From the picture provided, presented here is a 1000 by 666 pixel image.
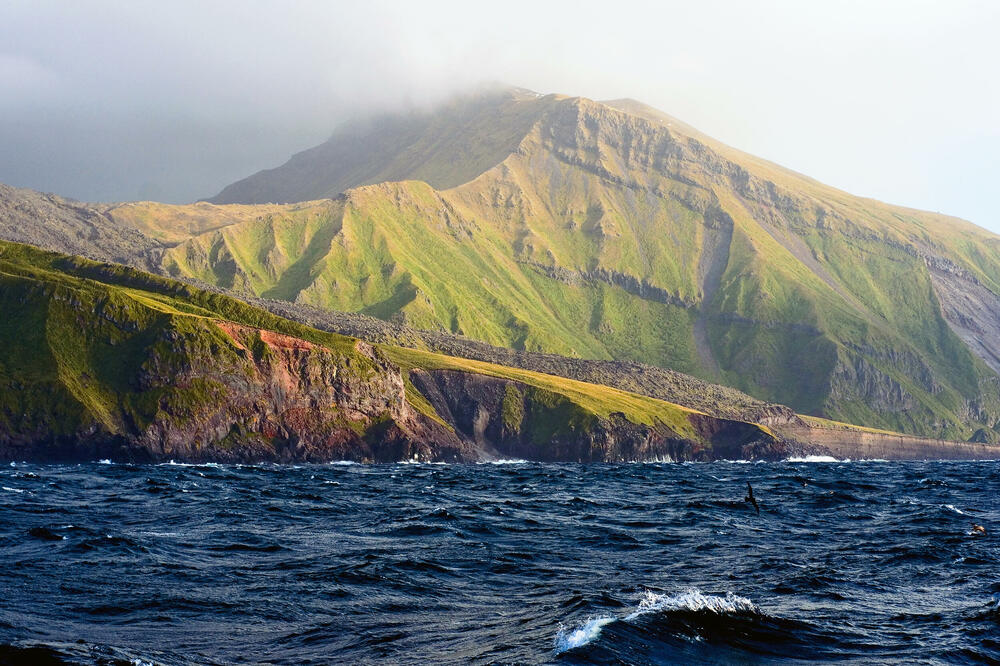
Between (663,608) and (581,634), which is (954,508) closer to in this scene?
(663,608)

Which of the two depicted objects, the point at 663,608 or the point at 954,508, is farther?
the point at 954,508

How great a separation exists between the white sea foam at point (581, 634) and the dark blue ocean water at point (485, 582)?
133 millimetres

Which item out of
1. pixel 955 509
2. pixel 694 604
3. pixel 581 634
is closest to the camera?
pixel 581 634

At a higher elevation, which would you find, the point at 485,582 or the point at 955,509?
the point at 485,582

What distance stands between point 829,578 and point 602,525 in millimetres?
22262

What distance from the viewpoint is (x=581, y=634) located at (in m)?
32.1

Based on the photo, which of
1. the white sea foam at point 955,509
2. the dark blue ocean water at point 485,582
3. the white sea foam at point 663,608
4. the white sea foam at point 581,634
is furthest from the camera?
the white sea foam at point 955,509

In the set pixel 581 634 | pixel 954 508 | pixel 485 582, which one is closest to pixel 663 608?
pixel 581 634

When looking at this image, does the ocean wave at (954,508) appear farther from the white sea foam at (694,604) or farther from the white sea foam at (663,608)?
the white sea foam at (694,604)

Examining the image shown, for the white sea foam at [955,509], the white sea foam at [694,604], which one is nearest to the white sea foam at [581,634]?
the white sea foam at [694,604]

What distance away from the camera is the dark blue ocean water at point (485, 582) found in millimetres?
31281

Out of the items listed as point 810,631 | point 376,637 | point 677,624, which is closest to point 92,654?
point 376,637

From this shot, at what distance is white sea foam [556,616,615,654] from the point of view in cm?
3072

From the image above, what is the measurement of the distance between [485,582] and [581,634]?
1245 cm
